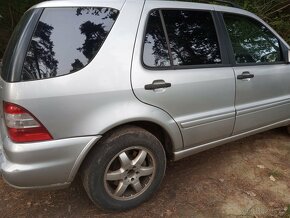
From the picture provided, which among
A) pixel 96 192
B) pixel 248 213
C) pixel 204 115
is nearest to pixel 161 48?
pixel 204 115

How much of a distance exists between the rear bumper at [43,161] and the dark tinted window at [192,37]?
1116mm

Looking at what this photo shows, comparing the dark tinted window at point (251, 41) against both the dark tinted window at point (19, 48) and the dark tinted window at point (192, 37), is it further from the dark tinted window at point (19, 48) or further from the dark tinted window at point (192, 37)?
the dark tinted window at point (19, 48)

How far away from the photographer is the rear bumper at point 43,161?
2.37 meters

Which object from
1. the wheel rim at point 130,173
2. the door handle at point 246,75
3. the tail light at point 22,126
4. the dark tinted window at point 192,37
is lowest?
the wheel rim at point 130,173

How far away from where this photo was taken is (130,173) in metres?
2.87

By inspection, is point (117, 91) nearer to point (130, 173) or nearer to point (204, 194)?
point (130, 173)

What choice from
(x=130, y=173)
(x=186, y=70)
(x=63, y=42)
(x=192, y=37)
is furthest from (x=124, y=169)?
(x=192, y=37)

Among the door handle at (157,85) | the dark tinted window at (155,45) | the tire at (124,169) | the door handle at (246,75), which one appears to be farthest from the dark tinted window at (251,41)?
the tire at (124,169)

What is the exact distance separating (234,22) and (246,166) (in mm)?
1611

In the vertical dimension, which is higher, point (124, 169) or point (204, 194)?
point (124, 169)

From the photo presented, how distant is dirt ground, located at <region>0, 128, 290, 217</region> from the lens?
299cm

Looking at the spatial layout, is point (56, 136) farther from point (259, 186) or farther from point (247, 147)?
point (247, 147)

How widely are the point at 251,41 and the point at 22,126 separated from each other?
8.50 ft

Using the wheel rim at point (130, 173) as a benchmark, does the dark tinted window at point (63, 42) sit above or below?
above
